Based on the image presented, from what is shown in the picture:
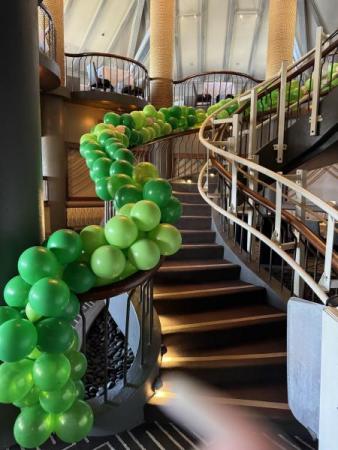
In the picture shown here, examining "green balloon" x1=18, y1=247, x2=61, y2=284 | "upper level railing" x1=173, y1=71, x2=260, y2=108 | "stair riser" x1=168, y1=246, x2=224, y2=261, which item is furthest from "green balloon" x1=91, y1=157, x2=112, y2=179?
"upper level railing" x1=173, y1=71, x2=260, y2=108

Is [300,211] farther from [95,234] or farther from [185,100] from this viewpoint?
[185,100]

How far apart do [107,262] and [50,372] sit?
487mm

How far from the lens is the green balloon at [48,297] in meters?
1.37

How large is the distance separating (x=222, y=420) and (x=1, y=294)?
4.93 feet

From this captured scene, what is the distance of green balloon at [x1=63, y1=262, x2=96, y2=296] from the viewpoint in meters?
1.57

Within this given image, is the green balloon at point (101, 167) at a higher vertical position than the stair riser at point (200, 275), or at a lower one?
higher

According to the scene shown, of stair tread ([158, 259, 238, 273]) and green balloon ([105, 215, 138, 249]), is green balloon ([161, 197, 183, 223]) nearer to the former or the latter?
green balloon ([105, 215, 138, 249])

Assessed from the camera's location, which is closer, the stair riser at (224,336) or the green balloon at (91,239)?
the green balloon at (91,239)

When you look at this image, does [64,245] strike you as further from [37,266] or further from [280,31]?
[280,31]

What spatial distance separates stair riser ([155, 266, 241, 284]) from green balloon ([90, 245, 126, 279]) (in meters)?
1.75

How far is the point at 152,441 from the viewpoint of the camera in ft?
6.87

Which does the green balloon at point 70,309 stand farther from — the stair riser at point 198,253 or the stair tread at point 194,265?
the stair riser at point 198,253

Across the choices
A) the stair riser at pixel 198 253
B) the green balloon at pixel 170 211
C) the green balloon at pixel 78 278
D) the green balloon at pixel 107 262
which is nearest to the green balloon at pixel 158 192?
the green balloon at pixel 170 211

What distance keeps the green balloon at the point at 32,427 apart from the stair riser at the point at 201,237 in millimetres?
2704
